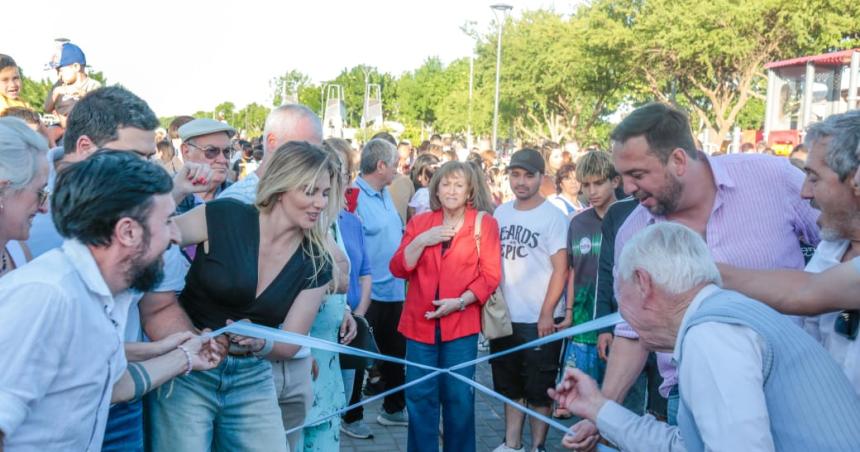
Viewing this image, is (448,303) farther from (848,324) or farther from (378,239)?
(848,324)

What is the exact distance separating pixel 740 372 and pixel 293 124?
3.03 m

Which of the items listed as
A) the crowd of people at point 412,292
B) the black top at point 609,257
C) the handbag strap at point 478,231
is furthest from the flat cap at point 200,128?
the black top at point 609,257

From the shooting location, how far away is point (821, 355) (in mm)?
2506

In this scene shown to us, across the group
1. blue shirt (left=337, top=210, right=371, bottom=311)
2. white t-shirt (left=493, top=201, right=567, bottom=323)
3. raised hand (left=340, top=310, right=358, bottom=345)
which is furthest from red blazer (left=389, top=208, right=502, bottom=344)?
raised hand (left=340, top=310, right=358, bottom=345)

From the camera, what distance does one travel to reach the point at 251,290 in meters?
3.55

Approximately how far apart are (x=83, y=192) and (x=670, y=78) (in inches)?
1560

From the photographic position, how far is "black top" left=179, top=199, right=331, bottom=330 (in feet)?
11.5

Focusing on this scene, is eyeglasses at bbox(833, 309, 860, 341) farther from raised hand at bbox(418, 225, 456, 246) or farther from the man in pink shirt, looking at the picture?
raised hand at bbox(418, 225, 456, 246)

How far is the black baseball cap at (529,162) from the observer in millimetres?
6516

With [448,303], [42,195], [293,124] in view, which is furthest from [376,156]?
[42,195]

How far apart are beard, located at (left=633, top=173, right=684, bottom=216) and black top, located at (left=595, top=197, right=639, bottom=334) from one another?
1.67 m

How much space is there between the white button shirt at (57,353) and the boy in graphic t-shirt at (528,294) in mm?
4112

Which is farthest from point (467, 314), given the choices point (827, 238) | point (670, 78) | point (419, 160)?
point (670, 78)

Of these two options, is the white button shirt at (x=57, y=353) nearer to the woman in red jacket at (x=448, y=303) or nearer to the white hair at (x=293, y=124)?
the white hair at (x=293, y=124)
